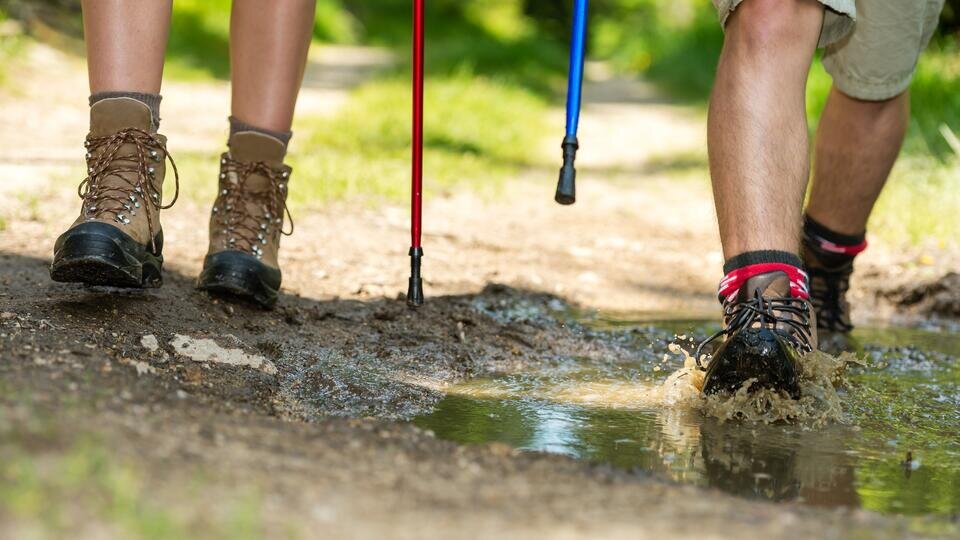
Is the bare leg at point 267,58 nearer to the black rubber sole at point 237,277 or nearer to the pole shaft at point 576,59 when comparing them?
the black rubber sole at point 237,277

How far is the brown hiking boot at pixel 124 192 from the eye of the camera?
2.27m

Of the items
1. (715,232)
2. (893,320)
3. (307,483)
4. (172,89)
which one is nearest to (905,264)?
(893,320)

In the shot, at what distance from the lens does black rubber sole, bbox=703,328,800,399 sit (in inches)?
80.3

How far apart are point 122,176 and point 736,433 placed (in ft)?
4.29

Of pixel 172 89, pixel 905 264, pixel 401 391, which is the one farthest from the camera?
pixel 172 89

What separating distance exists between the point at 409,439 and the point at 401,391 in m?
0.57

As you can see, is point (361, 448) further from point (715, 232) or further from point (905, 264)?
point (715, 232)

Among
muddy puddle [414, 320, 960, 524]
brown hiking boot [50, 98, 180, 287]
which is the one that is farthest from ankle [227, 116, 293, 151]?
muddy puddle [414, 320, 960, 524]

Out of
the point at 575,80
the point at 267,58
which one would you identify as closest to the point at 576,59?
the point at 575,80

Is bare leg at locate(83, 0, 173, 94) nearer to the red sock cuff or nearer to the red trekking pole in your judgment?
the red trekking pole

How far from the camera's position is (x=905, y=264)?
3.92 meters

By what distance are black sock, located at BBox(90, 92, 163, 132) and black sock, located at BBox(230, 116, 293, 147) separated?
0.79 feet

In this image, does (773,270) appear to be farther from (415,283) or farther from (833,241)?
(833,241)

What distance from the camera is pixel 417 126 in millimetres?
2842
